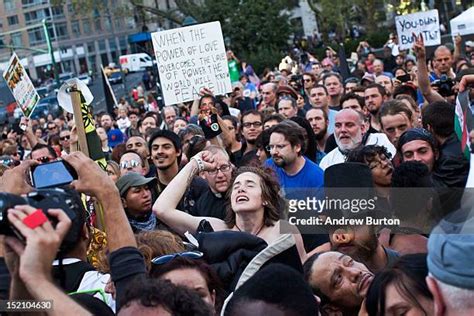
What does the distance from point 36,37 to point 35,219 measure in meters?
97.7

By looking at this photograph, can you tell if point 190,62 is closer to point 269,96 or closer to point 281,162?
point 269,96

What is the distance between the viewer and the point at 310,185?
7.02m

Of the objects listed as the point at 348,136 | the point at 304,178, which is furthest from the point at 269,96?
the point at 304,178

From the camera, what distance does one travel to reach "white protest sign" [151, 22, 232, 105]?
38.1 ft

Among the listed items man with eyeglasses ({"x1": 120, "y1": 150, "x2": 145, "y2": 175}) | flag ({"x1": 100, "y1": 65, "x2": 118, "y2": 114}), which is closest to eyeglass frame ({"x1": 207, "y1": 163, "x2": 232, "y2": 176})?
man with eyeglasses ({"x1": 120, "y1": 150, "x2": 145, "y2": 175})

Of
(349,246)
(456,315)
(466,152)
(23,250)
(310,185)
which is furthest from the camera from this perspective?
(310,185)

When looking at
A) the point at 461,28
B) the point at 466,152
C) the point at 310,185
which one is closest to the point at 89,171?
the point at 466,152

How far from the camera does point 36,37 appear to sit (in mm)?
97875

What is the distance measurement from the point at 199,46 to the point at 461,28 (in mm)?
9044

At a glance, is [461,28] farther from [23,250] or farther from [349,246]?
[23,250]

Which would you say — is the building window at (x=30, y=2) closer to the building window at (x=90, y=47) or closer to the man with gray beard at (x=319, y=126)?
the building window at (x=90, y=47)

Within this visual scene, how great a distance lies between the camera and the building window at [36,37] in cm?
9712

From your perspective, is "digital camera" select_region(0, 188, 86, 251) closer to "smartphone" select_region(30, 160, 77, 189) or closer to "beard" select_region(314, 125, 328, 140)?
"smartphone" select_region(30, 160, 77, 189)

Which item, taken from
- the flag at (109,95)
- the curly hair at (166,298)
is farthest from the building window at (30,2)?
the curly hair at (166,298)
